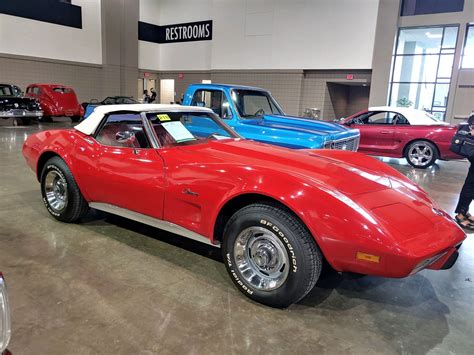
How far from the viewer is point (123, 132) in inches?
154

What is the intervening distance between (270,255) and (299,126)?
13.9ft

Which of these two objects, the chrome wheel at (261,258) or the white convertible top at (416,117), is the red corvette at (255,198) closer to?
the chrome wheel at (261,258)

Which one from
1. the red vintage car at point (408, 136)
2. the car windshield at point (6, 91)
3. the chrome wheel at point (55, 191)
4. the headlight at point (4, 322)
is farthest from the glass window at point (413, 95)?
the headlight at point (4, 322)

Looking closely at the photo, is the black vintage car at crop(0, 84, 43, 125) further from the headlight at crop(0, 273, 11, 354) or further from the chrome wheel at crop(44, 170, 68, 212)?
the headlight at crop(0, 273, 11, 354)

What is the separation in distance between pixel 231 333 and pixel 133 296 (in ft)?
2.84

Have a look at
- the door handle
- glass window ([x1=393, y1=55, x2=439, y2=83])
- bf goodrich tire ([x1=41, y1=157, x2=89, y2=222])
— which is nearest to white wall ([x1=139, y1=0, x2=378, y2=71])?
glass window ([x1=393, y1=55, x2=439, y2=83])

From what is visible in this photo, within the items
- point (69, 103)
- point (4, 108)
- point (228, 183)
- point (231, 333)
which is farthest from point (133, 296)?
point (69, 103)

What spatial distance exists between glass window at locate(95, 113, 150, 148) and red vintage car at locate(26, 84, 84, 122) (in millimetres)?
14732

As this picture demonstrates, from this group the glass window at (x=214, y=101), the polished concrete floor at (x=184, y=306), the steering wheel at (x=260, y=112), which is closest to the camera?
the polished concrete floor at (x=184, y=306)

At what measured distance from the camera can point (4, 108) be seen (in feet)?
46.5

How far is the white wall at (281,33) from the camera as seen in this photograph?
698 inches

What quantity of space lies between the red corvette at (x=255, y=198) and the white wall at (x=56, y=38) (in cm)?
1877

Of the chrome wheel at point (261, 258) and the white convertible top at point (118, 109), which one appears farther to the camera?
the white convertible top at point (118, 109)

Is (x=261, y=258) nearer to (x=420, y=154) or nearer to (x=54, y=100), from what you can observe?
(x=420, y=154)
